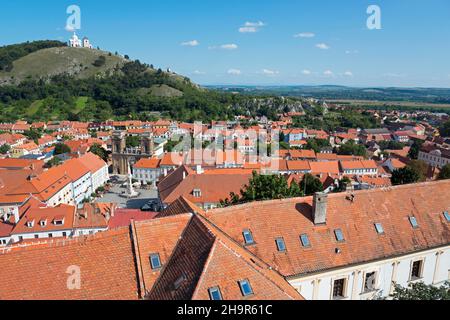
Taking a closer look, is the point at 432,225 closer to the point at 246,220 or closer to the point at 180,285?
the point at 246,220

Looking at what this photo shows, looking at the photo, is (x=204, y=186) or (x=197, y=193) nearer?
(x=197, y=193)

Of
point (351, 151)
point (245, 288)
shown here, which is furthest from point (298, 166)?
point (245, 288)

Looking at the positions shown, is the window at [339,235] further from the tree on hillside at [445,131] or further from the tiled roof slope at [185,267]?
the tree on hillside at [445,131]

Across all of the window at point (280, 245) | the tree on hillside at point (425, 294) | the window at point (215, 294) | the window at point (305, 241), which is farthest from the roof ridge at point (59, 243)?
the tree on hillside at point (425, 294)

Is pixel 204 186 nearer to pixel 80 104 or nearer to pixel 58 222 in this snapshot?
pixel 58 222

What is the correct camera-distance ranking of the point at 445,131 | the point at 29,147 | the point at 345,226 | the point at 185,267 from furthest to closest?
the point at 445,131, the point at 29,147, the point at 345,226, the point at 185,267

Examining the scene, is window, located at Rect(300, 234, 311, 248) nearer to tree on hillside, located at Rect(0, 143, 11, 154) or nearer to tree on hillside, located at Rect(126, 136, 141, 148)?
tree on hillside, located at Rect(126, 136, 141, 148)

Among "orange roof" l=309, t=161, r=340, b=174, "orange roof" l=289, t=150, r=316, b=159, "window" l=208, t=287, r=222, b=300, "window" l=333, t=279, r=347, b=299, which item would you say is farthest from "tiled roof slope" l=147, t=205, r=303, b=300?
"orange roof" l=289, t=150, r=316, b=159
